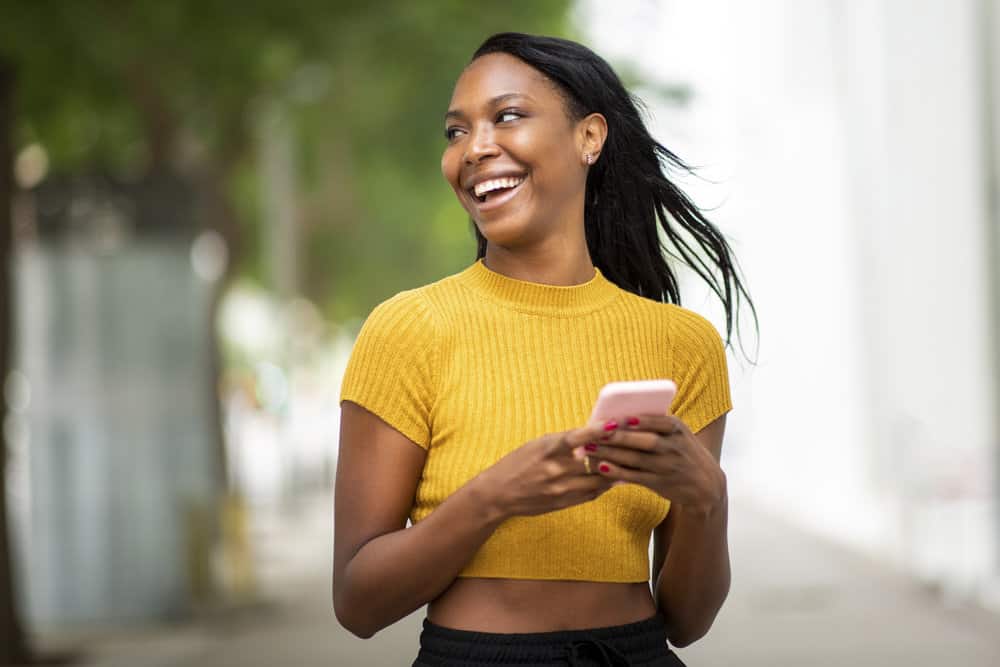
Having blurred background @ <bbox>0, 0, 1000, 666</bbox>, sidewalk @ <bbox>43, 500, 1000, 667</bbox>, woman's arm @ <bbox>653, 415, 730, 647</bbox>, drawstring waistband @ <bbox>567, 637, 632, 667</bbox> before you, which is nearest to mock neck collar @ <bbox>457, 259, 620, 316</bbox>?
woman's arm @ <bbox>653, 415, 730, 647</bbox>

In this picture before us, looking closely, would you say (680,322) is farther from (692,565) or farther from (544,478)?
(544,478)

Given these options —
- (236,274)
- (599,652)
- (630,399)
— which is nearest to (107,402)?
(236,274)

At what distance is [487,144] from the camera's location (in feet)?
8.36

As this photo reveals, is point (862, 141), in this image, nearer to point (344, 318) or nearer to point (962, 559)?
point (962, 559)

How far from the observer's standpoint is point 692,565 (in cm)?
261

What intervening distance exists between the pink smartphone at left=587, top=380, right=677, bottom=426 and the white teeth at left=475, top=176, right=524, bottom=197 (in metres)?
0.53

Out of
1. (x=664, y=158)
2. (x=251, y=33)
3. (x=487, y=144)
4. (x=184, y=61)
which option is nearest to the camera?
(x=487, y=144)

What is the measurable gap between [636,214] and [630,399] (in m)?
0.81

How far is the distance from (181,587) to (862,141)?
30.3 ft

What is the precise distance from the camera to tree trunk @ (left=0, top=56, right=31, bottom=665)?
10172mm

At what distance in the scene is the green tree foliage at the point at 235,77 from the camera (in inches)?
535

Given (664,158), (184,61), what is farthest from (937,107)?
(664,158)

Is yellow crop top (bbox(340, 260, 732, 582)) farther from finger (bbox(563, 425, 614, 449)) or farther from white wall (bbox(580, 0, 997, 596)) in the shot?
white wall (bbox(580, 0, 997, 596))

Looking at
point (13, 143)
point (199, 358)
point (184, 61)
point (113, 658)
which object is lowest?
point (113, 658)
